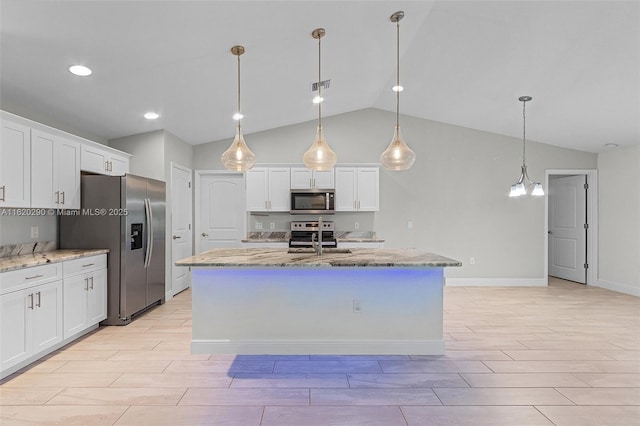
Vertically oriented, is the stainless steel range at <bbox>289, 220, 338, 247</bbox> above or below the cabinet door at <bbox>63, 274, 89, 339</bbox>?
above

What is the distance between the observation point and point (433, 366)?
288cm

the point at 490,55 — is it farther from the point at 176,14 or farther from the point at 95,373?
the point at 95,373

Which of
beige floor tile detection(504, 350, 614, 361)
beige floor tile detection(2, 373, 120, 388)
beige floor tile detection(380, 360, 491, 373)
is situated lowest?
beige floor tile detection(2, 373, 120, 388)

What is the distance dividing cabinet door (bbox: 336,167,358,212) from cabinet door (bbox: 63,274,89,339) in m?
3.53

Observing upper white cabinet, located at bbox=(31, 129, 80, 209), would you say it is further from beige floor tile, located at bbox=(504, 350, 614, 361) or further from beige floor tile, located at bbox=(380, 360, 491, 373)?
beige floor tile, located at bbox=(504, 350, 614, 361)

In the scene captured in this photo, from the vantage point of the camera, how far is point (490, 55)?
3.68 meters

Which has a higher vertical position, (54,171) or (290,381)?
(54,171)

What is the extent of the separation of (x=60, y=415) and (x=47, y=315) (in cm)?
118

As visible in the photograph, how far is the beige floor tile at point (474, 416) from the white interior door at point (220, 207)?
446 centimetres

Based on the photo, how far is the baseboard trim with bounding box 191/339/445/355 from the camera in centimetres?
310

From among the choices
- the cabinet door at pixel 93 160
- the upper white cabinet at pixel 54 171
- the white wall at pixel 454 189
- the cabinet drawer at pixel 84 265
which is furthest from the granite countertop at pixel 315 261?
the white wall at pixel 454 189

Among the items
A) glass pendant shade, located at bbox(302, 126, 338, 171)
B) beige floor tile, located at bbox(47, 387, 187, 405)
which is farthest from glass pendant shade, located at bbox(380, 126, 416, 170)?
beige floor tile, located at bbox(47, 387, 187, 405)

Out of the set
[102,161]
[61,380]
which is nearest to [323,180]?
[102,161]

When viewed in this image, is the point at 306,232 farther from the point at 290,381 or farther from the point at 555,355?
the point at 555,355
